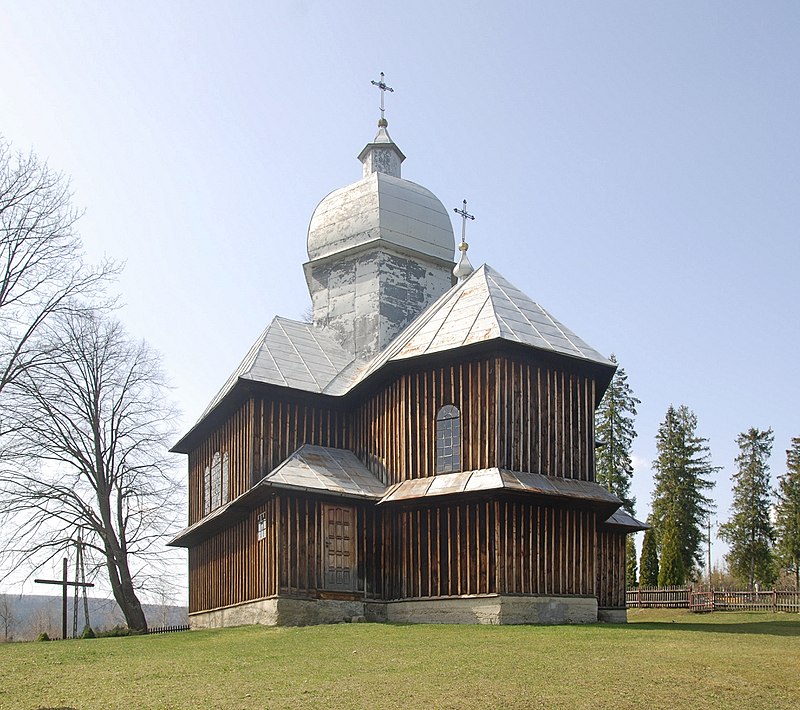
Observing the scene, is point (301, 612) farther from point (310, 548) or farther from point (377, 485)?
point (377, 485)

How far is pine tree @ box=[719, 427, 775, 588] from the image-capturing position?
4866cm

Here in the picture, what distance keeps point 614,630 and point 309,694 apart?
7.92 m

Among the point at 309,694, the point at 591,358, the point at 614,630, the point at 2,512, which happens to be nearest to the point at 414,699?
the point at 309,694

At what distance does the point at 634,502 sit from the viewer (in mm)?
45281

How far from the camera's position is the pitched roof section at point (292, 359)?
24.3 meters

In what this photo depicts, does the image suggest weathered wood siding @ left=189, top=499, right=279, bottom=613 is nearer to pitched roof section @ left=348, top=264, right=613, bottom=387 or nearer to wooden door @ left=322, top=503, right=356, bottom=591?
wooden door @ left=322, top=503, right=356, bottom=591

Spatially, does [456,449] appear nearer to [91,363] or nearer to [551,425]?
[551,425]

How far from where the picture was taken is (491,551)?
19.4 meters

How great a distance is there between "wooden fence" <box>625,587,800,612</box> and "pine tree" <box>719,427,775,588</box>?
48.5 ft

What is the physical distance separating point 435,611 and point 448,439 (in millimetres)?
3795

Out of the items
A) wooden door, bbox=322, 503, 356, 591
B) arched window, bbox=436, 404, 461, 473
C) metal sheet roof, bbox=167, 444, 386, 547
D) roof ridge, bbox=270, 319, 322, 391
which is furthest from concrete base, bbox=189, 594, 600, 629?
roof ridge, bbox=270, 319, 322, 391

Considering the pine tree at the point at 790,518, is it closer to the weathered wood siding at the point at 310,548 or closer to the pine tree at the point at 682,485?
the pine tree at the point at 682,485

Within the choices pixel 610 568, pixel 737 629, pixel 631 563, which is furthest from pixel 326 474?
pixel 631 563

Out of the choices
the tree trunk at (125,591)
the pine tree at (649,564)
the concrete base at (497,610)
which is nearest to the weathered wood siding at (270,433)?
the concrete base at (497,610)
